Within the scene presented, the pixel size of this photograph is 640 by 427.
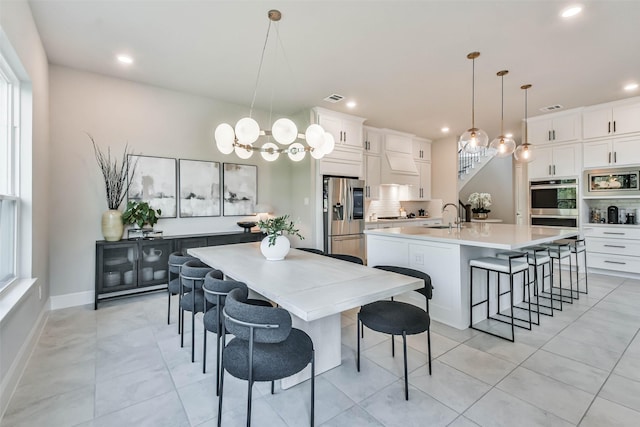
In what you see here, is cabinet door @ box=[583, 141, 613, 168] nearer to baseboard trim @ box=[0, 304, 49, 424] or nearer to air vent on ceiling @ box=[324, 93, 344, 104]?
air vent on ceiling @ box=[324, 93, 344, 104]

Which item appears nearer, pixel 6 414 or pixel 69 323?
pixel 6 414

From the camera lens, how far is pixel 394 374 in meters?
2.09

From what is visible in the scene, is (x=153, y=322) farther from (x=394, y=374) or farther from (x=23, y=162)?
(x=394, y=374)

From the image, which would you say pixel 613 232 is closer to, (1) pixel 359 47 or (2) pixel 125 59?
(1) pixel 359 47

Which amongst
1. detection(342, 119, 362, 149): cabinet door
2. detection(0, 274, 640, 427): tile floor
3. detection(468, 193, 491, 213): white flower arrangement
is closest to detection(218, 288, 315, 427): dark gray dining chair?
detection(0, 274, 640, 427): tile floor

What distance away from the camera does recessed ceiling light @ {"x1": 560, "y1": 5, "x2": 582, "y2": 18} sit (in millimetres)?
2484

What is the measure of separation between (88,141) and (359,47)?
137 inches

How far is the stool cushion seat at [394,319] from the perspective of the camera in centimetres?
186

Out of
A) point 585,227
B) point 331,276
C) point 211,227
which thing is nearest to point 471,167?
point 585,227

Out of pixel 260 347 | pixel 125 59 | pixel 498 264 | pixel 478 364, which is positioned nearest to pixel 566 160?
pixel 498 264

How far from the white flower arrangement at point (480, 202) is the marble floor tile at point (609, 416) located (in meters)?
6.20

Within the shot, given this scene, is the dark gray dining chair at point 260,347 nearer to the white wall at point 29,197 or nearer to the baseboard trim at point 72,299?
the white wall at point 29,197

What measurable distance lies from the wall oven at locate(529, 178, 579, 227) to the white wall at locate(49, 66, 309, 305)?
5994 mm

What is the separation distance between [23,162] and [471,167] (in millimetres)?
9286
